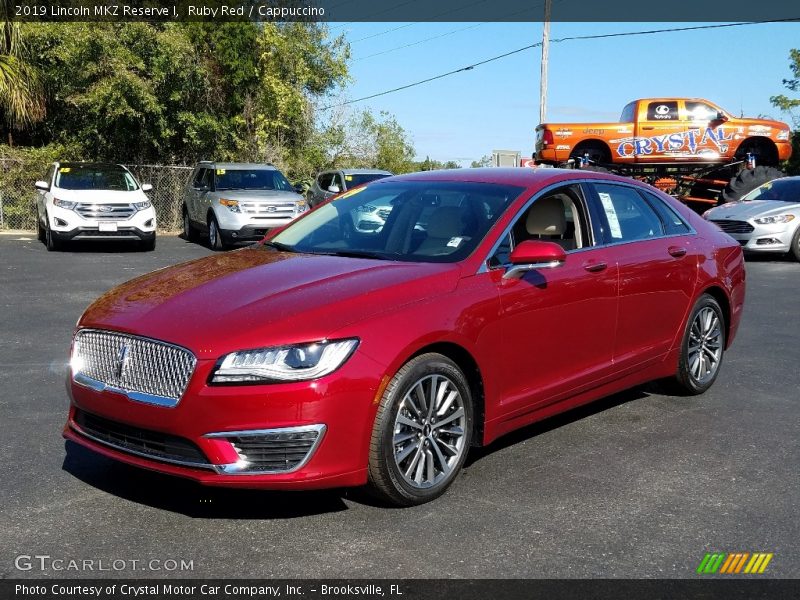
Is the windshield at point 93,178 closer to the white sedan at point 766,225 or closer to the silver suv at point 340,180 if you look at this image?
the silver suv at point 340,180

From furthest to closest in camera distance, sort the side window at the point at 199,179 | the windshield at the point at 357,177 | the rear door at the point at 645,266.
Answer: the windshield at the point at 357,177 < the side window at the point at 199,179 < the rear door at the point at 645,266

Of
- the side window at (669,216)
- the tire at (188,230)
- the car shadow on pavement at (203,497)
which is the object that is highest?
the side window at (669,216)

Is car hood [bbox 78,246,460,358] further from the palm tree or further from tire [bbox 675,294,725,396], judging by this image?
the palm tree

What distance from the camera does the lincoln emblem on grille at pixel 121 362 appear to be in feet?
13.7

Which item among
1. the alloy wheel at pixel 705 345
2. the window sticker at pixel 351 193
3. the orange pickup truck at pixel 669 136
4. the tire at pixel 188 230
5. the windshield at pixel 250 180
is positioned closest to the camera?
the window sticker at pixel 351 193

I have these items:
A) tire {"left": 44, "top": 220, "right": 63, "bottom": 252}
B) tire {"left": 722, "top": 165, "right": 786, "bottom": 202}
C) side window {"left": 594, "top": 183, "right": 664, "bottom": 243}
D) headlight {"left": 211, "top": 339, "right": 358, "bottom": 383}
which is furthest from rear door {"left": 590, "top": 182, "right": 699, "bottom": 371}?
tire {"left": 722, "top": 165, "right": 786, "bottom": 202}

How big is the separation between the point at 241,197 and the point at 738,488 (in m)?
14.0


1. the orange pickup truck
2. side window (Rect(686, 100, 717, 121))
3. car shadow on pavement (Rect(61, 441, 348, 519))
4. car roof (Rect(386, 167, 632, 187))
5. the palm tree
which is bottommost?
car shadow on pavement (Rect(61, 441, 348, 519))

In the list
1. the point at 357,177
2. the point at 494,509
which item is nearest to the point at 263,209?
Answer: the point at 357,177

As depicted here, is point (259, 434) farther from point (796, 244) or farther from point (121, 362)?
point (796, 244)

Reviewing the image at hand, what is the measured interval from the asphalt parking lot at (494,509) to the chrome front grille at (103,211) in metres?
10.7

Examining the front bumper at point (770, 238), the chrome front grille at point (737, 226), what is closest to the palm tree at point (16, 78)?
the chrome front grille at point (737, 226)

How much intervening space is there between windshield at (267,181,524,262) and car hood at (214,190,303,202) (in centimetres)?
1187

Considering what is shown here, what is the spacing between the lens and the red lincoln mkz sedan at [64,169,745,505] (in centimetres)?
392
